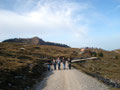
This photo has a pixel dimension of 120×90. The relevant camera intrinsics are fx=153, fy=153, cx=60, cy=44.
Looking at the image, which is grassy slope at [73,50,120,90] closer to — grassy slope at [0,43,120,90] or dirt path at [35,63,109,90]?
grassy slope at [0,43,120,90]

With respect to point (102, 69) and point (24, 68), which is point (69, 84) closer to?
point (24, 68)

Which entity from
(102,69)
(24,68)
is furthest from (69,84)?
(102,69)

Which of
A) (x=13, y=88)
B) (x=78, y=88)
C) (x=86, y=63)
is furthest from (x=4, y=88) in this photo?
(x=86, y=63)

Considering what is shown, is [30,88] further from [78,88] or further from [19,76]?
[78,88]

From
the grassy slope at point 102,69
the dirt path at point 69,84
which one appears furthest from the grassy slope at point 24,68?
the dirt path at point 69,84

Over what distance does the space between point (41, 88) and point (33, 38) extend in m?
142

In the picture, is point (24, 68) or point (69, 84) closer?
point (69, 84)

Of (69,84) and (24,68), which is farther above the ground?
(24,68)

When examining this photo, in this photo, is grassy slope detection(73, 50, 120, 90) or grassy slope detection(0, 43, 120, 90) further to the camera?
grassy slope detection(73, 50, 120, 90)

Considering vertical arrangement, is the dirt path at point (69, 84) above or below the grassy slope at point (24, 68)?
below

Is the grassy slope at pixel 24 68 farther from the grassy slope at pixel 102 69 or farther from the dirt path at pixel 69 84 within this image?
the dirt path at pixel 69 84

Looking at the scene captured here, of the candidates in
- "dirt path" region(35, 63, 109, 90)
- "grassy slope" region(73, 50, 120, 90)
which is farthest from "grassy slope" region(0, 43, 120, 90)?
"dirt path" region(35, 63, 109, 90)

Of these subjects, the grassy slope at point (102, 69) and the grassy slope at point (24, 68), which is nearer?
the grassy slope at point (24, 68)

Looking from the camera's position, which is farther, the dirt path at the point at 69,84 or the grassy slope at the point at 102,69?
the grassy slope at the point at 102,69
